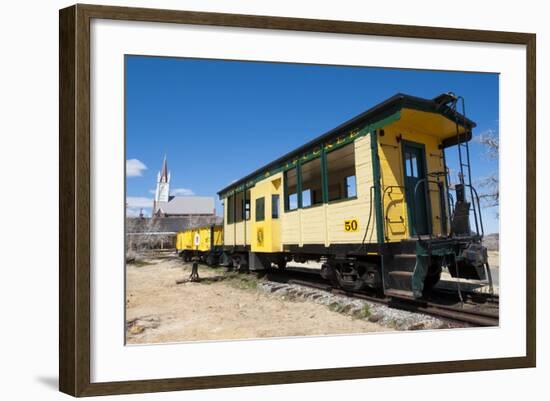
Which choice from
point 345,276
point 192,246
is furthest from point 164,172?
point 345,276

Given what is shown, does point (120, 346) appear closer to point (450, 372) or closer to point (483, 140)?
point (450, 372)

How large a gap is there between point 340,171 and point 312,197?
2.78ft

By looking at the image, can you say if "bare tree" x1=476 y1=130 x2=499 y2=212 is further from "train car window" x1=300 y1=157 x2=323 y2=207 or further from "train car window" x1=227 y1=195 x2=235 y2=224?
"train car window" x1=227 y1=195 x2=235 y2=224

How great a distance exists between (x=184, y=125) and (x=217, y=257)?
466cm

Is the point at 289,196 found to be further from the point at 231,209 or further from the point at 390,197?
the point at 390,197

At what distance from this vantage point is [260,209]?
10.4 metres

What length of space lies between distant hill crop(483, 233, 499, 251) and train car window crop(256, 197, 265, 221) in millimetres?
4746

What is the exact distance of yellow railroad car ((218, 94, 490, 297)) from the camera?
6.84 meters

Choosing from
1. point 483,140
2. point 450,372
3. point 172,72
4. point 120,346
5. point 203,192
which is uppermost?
point 172,72

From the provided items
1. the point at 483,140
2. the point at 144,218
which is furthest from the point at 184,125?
the point at 483,140

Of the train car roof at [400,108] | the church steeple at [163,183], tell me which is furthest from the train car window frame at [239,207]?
the church steeple at [163,183]

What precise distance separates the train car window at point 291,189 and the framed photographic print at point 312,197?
0.67 meters

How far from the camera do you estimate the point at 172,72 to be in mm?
5398

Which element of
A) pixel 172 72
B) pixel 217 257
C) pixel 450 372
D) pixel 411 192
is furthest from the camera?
pixel 217 257
